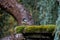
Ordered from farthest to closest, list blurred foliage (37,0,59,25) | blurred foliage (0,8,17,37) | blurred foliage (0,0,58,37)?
blurred foliage (0,8,17,37), blurred foliage (0,0,58,37), blurred foliage (37,0,59,25)

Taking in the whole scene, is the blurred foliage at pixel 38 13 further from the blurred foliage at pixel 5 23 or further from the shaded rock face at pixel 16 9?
the shaded rock face at pixel 16 9

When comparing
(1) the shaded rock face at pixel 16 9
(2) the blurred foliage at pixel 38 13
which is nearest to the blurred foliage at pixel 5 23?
(2) the blurred foliage at pixel 38 13

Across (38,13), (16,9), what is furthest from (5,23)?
(38,13)

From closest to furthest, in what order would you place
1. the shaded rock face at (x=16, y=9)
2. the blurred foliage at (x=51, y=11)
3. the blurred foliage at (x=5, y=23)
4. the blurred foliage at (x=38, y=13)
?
the blurred foliage at (x=51, y=11), the blurred foliage at (x=38, y=13), the shaded rock face at (x=16, y=9), the blurred foliage at (x=5, y=23)

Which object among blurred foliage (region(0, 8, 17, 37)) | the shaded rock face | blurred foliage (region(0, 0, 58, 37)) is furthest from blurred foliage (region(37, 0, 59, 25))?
blurred foliage (region(0, 8, 17, 37))

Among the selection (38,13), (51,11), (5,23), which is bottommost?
(5,23)

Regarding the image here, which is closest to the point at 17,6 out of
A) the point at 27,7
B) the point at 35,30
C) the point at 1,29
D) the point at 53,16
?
the point at 27,7

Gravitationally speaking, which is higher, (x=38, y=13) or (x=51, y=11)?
(x=51, y=11)

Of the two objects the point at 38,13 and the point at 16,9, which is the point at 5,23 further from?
the point at 38,13

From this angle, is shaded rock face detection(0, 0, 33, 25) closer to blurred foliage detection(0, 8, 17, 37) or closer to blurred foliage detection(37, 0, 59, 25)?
blurred foliage detection(37, 0, 59, 25)

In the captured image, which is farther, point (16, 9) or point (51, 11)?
point (16, 9)

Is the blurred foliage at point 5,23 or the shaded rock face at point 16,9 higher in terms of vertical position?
the shaded rock face at point 16,9

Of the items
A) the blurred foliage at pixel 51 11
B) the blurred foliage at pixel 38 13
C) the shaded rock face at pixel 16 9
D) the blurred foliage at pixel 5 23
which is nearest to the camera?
the blurred foliage at pixel 51 11

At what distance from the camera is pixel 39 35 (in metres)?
3.26
